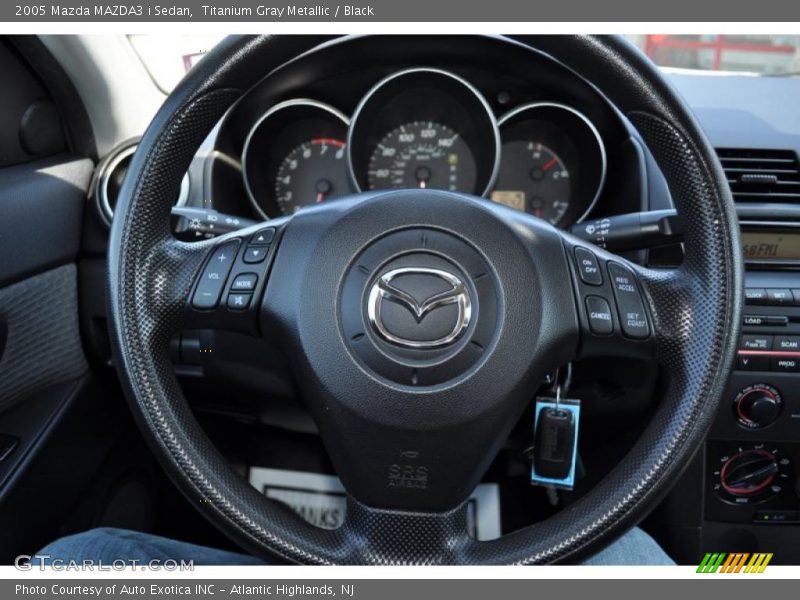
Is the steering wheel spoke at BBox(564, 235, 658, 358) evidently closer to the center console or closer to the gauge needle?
the center console

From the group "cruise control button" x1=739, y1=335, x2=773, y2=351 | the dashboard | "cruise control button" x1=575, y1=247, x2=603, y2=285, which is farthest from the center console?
"cruise control button" x1=575, y1=247, x2=603, y2=285

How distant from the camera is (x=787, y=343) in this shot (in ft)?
4.47

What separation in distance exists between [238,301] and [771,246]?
1066mm

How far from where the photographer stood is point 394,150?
67.2 inches

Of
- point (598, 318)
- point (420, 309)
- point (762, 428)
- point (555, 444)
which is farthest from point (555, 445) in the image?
point (762, 428)

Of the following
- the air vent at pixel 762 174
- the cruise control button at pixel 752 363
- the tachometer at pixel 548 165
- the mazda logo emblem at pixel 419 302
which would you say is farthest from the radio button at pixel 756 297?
the mazda logo emblem at pixel 419 302

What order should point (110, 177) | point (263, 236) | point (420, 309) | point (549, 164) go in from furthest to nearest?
point (549, 164) → point (110, 177) → point (263, 236) → point (420, 309)

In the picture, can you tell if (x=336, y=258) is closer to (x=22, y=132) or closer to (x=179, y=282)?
(x=179, y=282)

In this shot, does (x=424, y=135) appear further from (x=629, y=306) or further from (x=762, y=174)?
(x=629, y=306)

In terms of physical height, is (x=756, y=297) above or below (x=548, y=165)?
below

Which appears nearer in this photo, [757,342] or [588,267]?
[588,267]

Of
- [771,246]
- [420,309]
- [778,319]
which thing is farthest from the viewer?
[771,246]

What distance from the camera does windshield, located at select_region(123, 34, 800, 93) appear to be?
152 cm

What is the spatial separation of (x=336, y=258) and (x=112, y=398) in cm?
99
